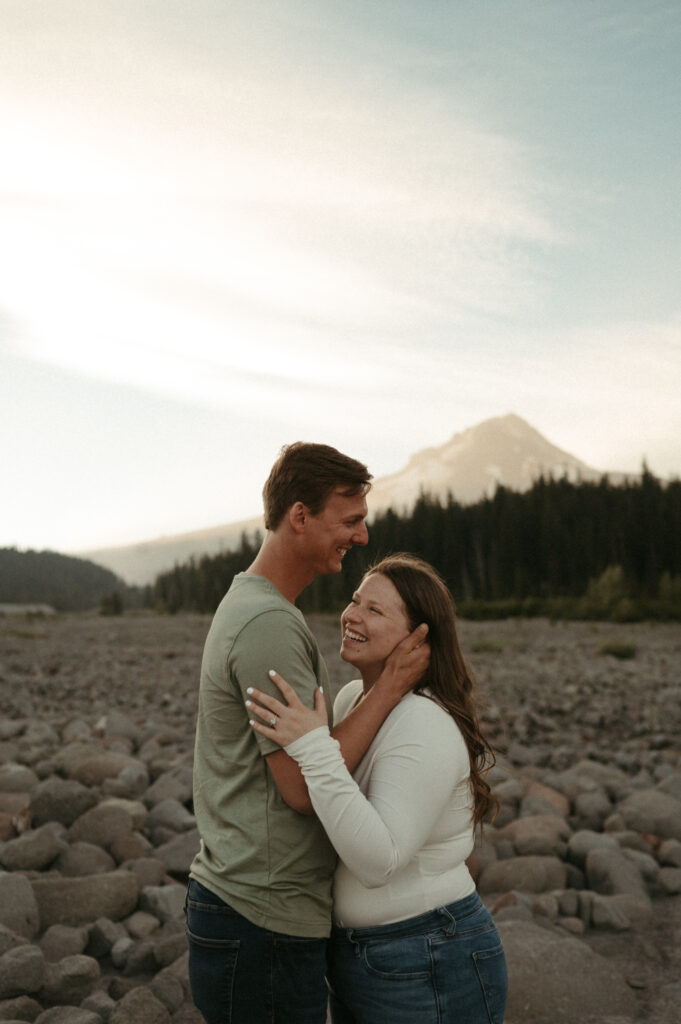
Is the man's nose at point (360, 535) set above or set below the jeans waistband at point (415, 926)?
above

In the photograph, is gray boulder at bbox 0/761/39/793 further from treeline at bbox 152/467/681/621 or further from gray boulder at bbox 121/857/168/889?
treeline at bbox 152/467/681/621

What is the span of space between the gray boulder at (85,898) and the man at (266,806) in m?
2.92

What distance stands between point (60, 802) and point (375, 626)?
186 inches

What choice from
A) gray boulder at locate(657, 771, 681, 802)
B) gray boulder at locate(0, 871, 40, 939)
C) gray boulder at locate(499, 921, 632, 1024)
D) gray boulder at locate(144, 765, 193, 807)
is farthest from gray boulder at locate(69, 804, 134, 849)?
gray boulder at locate(657, 771, 681, 802)

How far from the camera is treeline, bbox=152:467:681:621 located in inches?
1977

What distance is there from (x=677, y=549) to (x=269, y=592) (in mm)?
58450

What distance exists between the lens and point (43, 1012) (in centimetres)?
390

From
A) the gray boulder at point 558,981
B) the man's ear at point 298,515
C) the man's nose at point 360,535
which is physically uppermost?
the man's ear at point 298,515

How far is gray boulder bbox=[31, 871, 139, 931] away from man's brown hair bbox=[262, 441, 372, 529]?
11.7 ft

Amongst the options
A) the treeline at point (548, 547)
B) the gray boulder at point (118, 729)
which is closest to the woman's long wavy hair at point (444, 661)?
the gray boulder at point (118, 729)

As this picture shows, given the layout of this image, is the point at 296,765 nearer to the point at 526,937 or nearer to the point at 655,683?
the point at 526,937

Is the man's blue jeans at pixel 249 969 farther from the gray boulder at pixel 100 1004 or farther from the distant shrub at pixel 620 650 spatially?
the distant shrub at pixel 620 650

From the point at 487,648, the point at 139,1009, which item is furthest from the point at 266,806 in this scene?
the point at 487,648

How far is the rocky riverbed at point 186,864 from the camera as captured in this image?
430cm
